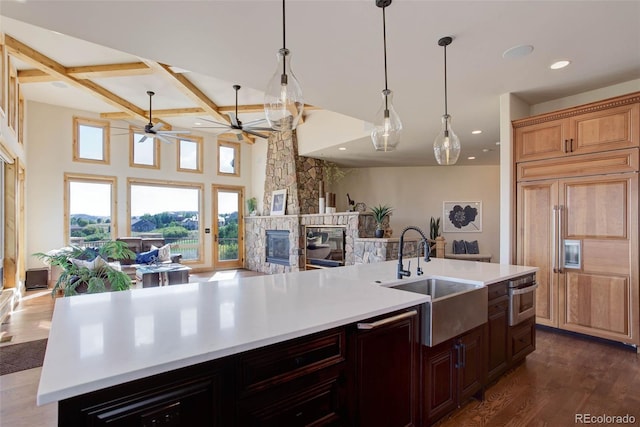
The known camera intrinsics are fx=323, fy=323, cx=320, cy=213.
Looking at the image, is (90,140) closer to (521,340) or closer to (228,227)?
(228,227)

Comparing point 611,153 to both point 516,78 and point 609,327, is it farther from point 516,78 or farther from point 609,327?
point 609,327

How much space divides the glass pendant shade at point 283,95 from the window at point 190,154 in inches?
271

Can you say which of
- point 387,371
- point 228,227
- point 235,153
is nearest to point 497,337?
point 387,371

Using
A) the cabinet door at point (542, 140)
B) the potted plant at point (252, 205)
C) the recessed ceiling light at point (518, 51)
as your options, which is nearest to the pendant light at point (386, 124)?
the recessed ceiling light at point (518, 51)

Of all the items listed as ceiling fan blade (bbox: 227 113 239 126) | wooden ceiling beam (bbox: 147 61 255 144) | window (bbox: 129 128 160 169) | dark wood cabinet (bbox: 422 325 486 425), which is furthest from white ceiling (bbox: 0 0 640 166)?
window (bbox: 129 128 160 169)

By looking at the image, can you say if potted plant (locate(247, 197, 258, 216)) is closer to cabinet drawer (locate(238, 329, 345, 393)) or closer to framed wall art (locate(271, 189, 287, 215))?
framed wall art (locate(271, 189, 287, 215))

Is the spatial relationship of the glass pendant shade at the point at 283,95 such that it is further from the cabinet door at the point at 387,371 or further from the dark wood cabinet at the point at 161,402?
the dark wood cabinet at the point at 161,402

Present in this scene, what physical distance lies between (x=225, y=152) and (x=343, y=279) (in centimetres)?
739

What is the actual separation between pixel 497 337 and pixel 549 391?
54cm

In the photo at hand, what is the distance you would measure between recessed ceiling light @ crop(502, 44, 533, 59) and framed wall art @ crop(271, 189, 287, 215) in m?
5.41

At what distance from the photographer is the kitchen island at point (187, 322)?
0.95 meters

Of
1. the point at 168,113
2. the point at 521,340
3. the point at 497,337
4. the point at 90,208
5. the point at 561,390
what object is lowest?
the point at 561,390

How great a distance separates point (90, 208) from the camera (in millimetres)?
6996

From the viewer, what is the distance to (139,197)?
7559 millimetres
